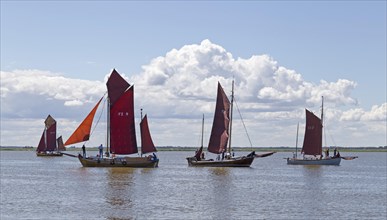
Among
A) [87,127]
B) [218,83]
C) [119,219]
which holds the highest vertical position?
[218,83]

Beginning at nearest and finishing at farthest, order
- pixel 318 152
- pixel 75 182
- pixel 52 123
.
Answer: pixel 75 182
pixel 318 152
pixel 52 123

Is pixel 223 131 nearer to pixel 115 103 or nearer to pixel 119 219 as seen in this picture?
pixel 115 103

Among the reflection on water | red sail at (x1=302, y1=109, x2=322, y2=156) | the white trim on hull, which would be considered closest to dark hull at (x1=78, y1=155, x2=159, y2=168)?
the reflection on water

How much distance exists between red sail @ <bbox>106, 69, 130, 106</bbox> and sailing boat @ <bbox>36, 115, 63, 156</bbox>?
7988cm

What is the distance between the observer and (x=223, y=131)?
104 meters

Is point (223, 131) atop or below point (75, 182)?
atop

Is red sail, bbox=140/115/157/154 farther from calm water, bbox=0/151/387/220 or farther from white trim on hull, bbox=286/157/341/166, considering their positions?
white trim on hull, bbox=286/157/341/166

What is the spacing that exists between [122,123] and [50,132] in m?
87.5

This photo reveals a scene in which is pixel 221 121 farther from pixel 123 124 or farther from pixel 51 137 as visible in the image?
pixel 51 137

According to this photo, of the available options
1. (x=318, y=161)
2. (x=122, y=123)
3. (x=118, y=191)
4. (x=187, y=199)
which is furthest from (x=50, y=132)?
(x=187, y=199)

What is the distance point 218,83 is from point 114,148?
18.6 metres

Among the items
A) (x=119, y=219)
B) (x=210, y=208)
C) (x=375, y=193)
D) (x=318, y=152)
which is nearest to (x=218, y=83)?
(x=318, y=152)

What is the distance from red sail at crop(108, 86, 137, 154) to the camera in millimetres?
97000

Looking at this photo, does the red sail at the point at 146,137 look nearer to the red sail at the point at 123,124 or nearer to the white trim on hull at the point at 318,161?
the red sail at the point at 123,124
